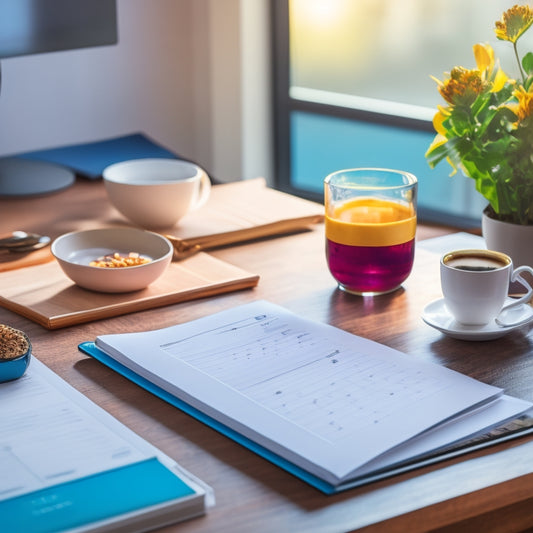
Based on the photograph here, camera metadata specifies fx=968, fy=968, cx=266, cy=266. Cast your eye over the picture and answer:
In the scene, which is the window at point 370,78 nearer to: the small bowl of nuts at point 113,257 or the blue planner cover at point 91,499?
the small bowl of nuts at point 113,257

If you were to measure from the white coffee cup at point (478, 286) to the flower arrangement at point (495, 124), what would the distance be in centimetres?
14

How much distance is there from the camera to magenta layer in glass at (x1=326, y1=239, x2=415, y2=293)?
1184 millimetres

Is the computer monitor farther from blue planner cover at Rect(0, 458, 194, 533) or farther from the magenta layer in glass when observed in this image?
blue planner cover at Rect(0, 458, 194, 533)

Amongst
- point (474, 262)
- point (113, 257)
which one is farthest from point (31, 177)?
point (474, 262)

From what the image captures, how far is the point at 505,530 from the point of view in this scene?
81 cm

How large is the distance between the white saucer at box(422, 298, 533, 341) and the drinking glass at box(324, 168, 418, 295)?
8 centimetres

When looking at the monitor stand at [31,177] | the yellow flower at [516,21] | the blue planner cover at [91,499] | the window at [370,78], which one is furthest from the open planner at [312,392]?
the window at [370,78]

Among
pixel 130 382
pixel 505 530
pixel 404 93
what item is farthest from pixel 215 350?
pixel 404 93

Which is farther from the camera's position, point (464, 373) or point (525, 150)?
point (525, 150)

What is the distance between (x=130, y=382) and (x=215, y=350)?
10cm

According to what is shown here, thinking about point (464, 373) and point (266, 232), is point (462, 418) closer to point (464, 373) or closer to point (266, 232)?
point (464, 373)

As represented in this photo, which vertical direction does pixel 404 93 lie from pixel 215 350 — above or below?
above

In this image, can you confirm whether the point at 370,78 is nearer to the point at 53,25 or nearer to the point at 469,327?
the point at 53,25

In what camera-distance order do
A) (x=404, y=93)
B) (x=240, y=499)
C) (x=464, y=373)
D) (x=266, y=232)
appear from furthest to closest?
1. (x=404, y=93)
2. (x=266, y=232)
3. (x=464, y=373)
4. (x=240, y=499)
